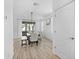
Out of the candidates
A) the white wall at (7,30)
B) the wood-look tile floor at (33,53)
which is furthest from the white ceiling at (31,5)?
the wood-look tile floor at (33,53)

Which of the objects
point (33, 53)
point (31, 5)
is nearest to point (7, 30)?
point (33, 53)

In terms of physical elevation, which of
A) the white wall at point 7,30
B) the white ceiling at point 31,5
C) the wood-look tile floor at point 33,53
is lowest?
the wood-look tile floor at point 33,53

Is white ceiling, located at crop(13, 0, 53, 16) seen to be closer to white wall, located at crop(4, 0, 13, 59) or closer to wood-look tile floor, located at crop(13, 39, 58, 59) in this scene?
white wall, located at crop(4, 0, 13, 59)

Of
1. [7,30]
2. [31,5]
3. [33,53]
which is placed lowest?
[33,53]

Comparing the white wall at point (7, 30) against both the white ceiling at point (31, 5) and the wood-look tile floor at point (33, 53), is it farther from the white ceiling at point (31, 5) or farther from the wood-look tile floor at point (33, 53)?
the white ceiling at point (31, 5)

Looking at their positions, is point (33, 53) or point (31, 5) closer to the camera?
point (33, 53)

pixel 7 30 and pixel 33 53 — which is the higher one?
pixel 7 30

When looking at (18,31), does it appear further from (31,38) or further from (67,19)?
(67,19)

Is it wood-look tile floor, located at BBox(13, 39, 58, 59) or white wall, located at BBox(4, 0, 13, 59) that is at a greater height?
white wall, located at BBox(4, 0, 13, 59)

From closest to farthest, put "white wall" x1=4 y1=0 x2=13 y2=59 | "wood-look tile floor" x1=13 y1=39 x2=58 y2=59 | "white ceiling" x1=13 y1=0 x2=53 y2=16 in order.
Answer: "white wall" x1=4 y1=0 x2=13 y2=59 < "wood-look tile floor" x1=13 y1=39 x2=58 y2=59 < "white ceiling" x1=13 y1=0 x2=53 y2=16

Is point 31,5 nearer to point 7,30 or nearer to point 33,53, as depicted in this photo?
point 33,53

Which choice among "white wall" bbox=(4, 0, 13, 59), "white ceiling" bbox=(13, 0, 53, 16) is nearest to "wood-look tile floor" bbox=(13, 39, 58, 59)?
"white wall" bbox=(4, 0, 13, 59)
